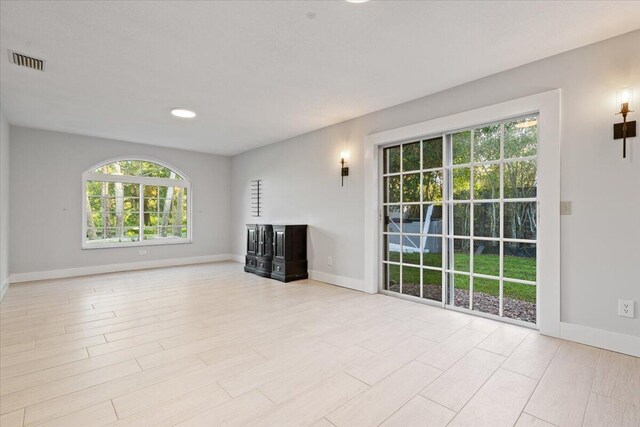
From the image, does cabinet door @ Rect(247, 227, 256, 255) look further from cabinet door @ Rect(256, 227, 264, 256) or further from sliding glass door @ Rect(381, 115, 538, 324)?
sliding glass door @ Rect(381, 115, 538, 324)

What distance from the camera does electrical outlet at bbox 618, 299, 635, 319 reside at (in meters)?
2.43

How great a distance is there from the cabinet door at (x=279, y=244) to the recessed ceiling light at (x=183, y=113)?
87.6 inches

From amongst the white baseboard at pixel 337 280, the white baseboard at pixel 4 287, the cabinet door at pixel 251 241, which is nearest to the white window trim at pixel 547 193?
the white baseboard at pixel 337 280

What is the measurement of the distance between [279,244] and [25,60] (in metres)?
3.69

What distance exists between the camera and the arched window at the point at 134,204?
230 inches

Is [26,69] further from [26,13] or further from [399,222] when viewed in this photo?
[399,222]

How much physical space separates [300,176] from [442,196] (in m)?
2.63

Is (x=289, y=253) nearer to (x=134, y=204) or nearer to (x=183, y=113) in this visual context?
(x=183, y=113)

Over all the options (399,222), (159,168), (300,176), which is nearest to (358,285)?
(399,222)

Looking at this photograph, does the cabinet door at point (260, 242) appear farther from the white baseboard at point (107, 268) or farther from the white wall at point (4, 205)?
the white wall at point (4, 205)

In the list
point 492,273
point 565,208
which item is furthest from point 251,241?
point 565,208

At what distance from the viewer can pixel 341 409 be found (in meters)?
1.75

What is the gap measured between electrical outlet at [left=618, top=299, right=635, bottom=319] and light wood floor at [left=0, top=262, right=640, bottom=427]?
324 mm

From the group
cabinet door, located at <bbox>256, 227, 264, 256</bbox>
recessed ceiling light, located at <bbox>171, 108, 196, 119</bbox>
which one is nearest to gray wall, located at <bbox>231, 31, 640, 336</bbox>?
recessed ceiling light, located at <bbox>171, 108, 196, 119</bbox>
